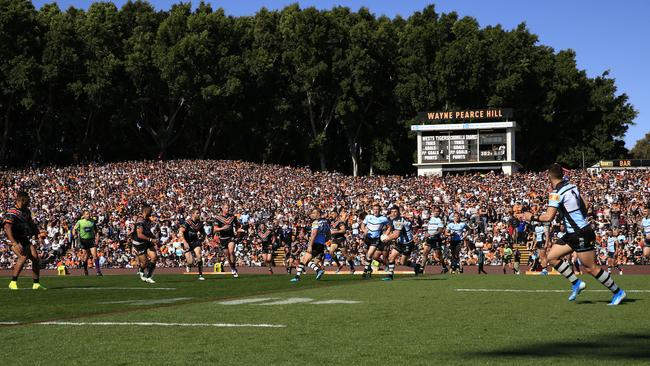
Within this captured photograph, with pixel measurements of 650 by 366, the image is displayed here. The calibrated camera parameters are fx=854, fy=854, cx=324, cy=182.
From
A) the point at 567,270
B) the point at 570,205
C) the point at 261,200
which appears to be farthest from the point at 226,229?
the point at 261,200

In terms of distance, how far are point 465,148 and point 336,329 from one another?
5206 cm

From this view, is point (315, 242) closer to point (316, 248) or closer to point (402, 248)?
point (316, 248)

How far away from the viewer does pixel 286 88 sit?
80.9 m

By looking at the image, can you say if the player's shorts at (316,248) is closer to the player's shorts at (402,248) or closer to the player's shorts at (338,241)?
the player's shorts at (338,241)

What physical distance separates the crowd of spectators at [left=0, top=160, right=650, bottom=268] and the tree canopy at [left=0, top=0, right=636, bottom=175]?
1644cm

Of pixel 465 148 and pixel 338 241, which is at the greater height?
pixel 465 148

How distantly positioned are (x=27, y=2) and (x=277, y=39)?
74.0 feet

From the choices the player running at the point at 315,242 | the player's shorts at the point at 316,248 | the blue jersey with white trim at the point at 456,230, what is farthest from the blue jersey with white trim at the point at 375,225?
the blue jersey with white trim at the point at 456,230

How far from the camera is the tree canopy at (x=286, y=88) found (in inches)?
2891

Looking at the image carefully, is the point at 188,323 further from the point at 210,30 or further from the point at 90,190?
the point at 210,30

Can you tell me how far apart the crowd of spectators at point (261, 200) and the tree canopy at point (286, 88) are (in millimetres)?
16442

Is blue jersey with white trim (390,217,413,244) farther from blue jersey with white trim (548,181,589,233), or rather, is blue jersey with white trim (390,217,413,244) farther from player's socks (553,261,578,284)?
blue jersey with white trim (548,181,589,233)

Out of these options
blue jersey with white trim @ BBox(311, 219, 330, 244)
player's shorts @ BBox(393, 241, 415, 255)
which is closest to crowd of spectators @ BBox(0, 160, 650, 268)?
player's shorts @ BBox(393, 241, 415, 255)

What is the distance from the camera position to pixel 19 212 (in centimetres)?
1903
